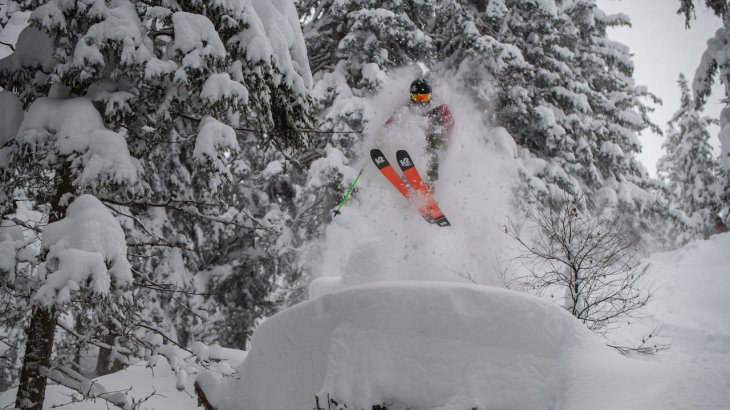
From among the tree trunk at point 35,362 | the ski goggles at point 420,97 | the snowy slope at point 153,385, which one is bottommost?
the snowy slope at point 153,385

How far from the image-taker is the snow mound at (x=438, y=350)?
3137 millimetres

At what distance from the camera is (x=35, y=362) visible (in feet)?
12.4

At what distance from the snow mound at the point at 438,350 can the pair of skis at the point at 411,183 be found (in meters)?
6.10

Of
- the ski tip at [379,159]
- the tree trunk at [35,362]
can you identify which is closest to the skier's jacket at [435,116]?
the ski tip at [379,159]

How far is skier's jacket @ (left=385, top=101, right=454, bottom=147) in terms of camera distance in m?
10.8

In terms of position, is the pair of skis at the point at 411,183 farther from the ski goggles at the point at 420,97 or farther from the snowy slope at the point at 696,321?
the snowy slope at the point at 696,321

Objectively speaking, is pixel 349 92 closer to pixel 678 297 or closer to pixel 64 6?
pixel 64 6

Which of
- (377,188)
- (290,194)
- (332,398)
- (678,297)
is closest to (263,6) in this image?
(332,398)

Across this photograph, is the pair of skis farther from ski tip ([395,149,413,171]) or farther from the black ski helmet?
the black ski helmet

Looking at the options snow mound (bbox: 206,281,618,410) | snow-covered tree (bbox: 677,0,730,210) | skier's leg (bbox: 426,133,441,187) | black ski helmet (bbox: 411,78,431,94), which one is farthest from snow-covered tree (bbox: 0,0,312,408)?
snow-covered tree (bbox: 677,0,730,210)

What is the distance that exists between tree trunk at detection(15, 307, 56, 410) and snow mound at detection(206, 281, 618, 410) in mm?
2067

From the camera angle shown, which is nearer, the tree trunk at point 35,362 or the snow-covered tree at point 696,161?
the tree trunk at point 35,362

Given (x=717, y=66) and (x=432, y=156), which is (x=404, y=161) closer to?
(x=432, y=156)

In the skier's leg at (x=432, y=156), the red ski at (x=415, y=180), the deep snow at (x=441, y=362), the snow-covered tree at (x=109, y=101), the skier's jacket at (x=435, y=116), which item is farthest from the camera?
the skier's leg at (x=432, y=156)
